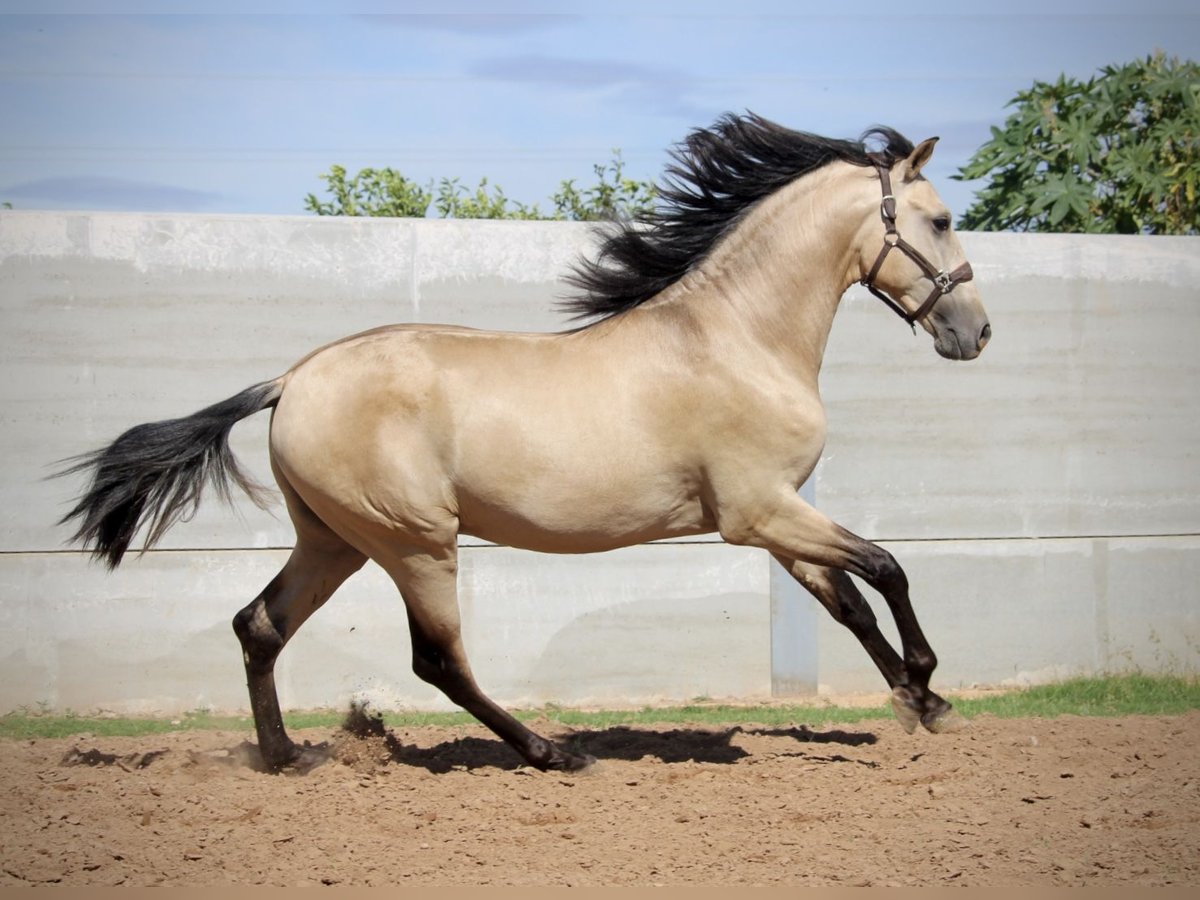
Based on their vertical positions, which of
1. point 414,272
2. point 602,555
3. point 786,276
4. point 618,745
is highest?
point 414,272

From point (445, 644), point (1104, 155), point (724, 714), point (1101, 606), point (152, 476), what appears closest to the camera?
point (445, 644)

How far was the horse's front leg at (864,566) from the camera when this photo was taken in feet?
16.5

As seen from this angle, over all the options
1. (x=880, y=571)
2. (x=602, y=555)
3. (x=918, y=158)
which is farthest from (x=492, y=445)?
(x=602, y=555)

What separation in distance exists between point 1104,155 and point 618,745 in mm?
6985

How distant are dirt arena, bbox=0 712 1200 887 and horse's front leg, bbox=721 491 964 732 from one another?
267 millimetres

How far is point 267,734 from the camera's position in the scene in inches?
217

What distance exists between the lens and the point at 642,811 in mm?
4602

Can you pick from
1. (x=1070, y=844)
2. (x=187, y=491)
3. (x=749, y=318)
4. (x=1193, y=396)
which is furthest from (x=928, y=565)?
(x=187, y=491)

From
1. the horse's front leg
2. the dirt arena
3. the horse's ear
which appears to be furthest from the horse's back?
the horse's ear

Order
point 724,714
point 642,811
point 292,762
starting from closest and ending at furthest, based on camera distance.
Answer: point 642,811
point 292,762
point 724,714

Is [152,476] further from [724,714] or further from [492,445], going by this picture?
[724,714]

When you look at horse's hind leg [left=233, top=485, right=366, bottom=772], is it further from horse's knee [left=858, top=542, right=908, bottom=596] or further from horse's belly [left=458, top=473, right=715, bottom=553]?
horse's knee [left=858, top=542, right=908, bottom=596]

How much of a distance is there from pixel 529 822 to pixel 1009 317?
526 centimetres

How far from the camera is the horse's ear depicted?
5.18 metres
